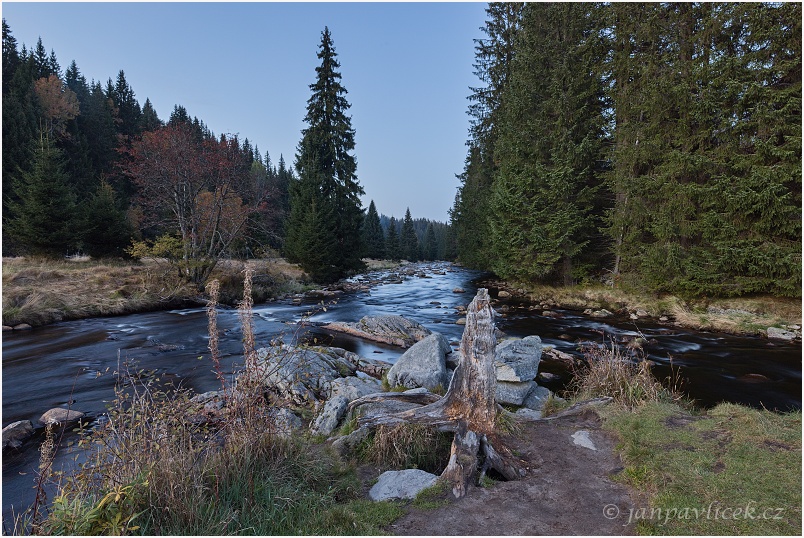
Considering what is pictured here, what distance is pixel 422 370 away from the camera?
759 centimetres

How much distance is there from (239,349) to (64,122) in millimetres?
50568

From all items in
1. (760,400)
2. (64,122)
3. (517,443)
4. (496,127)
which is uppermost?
(64,122)

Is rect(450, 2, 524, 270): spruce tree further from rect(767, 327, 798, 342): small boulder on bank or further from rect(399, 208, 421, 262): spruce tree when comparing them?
rect(399, 208, 421, 262): spruce tree

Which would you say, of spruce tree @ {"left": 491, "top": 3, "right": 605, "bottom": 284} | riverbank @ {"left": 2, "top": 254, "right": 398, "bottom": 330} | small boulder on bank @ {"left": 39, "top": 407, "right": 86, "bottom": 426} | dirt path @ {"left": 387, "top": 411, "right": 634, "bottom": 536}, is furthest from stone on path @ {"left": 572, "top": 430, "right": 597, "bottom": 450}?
spruce tree @ {"left": 491, "top": 3, "right": 605, "bottom": 284}

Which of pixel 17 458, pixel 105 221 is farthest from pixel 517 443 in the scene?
pixel 105 221

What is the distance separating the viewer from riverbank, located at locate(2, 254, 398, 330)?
13.9 meters

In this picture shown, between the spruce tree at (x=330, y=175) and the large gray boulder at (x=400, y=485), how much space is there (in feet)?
73.3

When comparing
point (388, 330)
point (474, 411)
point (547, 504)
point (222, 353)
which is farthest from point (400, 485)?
point (388, 330)

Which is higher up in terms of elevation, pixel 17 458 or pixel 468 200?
pixel 468 200

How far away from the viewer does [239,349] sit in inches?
458

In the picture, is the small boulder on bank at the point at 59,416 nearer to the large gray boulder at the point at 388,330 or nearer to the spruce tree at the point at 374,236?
the large gray boulder at the point at 388,330

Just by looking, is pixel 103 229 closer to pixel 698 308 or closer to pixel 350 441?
pixel 350 441

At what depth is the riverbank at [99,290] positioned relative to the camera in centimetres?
1391

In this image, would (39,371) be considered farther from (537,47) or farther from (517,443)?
(537,47)
